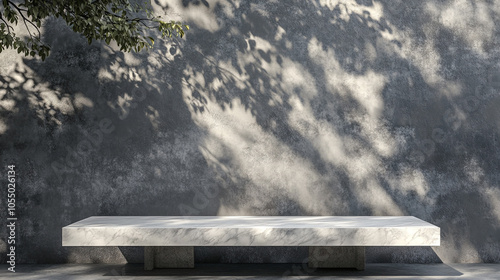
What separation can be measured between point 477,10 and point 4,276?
4.90 meters

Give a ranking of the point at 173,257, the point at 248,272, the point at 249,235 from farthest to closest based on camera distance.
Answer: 1. the point at 173,257
2. the point at 248,272
3. the point at 249,235

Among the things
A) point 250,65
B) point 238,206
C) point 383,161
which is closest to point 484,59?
point 383,161

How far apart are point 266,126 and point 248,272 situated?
136 centimetres

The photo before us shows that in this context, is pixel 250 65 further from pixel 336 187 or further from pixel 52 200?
pixel 52 200

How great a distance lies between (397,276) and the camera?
15.4 ft

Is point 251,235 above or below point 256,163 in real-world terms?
below

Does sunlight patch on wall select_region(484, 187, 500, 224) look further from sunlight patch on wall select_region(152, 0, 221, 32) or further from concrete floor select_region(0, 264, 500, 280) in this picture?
sunlight patch on wall select_region(152, 0, 221, 32)

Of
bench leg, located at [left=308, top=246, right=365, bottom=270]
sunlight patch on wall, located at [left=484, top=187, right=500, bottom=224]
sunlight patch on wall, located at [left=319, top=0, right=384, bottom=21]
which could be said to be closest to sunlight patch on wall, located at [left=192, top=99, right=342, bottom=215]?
bench leg, located at [left=308, top=246, right=365, bottom=270]

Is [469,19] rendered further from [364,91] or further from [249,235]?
[249,235]

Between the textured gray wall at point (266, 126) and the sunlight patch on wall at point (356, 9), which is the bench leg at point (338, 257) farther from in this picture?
the sunlight patch on wall at point (356, 9)

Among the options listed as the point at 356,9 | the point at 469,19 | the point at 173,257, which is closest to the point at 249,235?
the point at 173,257

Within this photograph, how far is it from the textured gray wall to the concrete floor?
0.16 m

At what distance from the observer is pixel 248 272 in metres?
4.87

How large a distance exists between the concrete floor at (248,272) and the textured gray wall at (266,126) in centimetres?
16
